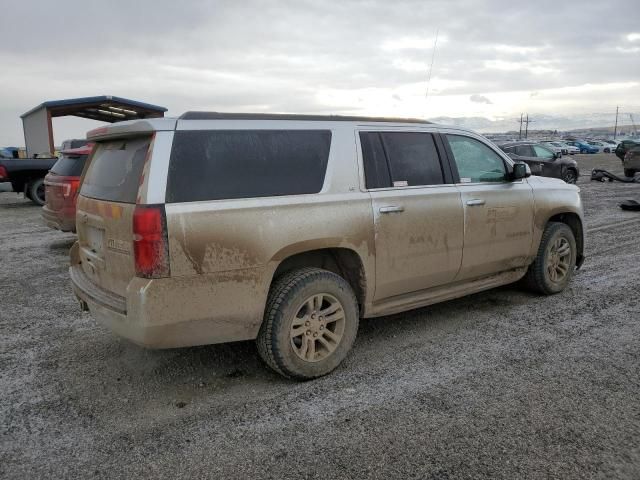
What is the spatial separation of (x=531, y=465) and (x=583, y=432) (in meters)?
0.52

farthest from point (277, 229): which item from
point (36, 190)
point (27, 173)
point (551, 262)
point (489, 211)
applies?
point (36, 190)

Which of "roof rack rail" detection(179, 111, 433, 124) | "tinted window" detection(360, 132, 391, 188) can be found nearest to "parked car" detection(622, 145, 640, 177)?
"roof rack rail" detection(179, 111, 433, 124)

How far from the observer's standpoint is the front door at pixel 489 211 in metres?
4.74

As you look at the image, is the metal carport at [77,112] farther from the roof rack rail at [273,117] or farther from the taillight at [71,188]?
the roof rack rail at [273,117]

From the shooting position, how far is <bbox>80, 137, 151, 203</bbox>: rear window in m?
3.40

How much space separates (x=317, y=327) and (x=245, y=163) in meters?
1.27

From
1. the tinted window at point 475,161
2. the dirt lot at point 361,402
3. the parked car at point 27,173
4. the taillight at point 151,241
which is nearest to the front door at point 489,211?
the tinted window at point 475,161

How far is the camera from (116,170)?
3.66 m

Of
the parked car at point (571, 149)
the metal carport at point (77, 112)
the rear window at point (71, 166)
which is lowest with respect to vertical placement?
the parked car at point (571, 149)

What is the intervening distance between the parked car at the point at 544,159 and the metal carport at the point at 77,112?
13.0 meters

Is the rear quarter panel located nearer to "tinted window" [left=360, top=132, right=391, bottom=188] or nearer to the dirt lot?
the dirt lot

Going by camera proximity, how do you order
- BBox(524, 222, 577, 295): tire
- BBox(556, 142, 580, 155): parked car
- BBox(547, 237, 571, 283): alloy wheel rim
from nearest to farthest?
BBox(524, 222, 577, 295): tire, BBox(547, 237, 571, 283): alloy wheel rim, BBox(556, 142, 580, 155): parked car

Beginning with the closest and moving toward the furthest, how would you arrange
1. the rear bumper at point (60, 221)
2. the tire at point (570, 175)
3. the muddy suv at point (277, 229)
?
the muddy suv at point (277, 229) → the rear bumper at point (60, 221) → the tire at point (570, 175)

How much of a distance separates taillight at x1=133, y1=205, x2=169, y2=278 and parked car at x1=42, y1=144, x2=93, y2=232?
5236 mm
